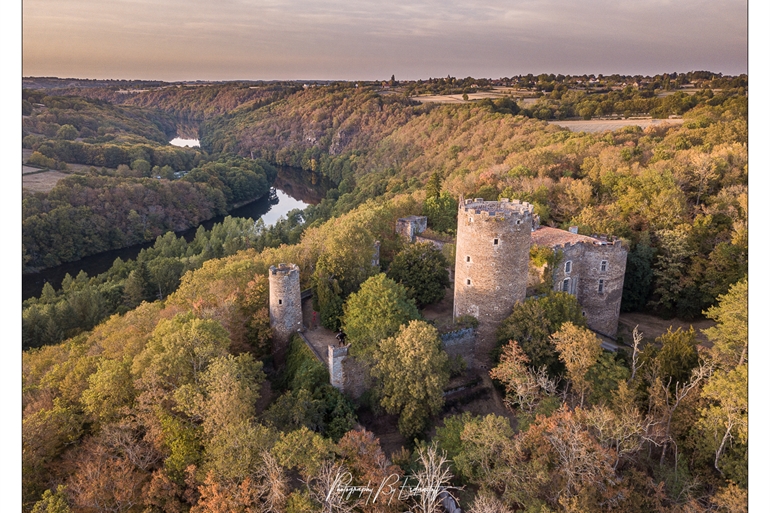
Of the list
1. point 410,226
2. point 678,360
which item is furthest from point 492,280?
point 410,226

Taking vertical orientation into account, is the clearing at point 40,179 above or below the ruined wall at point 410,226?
above

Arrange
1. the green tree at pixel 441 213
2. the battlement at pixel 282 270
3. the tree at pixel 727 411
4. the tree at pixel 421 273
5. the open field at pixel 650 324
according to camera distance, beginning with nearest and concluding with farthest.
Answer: the tree at pixel 727 411 < the battlement at pixel 282 270 < the tree at pixel 421 273 < the open field at pixel 650 324 < the green tree at pixel 441 213

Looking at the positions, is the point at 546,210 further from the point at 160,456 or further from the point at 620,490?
the point at 160,456

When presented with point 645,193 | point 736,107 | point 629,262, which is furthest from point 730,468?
point 736,107

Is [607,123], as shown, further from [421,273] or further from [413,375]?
[413,375]

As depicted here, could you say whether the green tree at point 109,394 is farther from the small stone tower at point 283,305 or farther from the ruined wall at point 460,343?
the ruined wall at point 460,343

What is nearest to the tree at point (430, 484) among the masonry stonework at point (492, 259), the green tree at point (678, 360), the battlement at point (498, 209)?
the masonry stonework at point (492, 259)

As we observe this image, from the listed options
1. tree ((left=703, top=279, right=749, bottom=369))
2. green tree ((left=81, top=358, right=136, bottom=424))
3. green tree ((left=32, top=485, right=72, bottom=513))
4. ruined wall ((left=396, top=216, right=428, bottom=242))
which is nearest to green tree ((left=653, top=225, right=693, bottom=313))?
tree ((left=703, top=279, right=749, bottom=369))
